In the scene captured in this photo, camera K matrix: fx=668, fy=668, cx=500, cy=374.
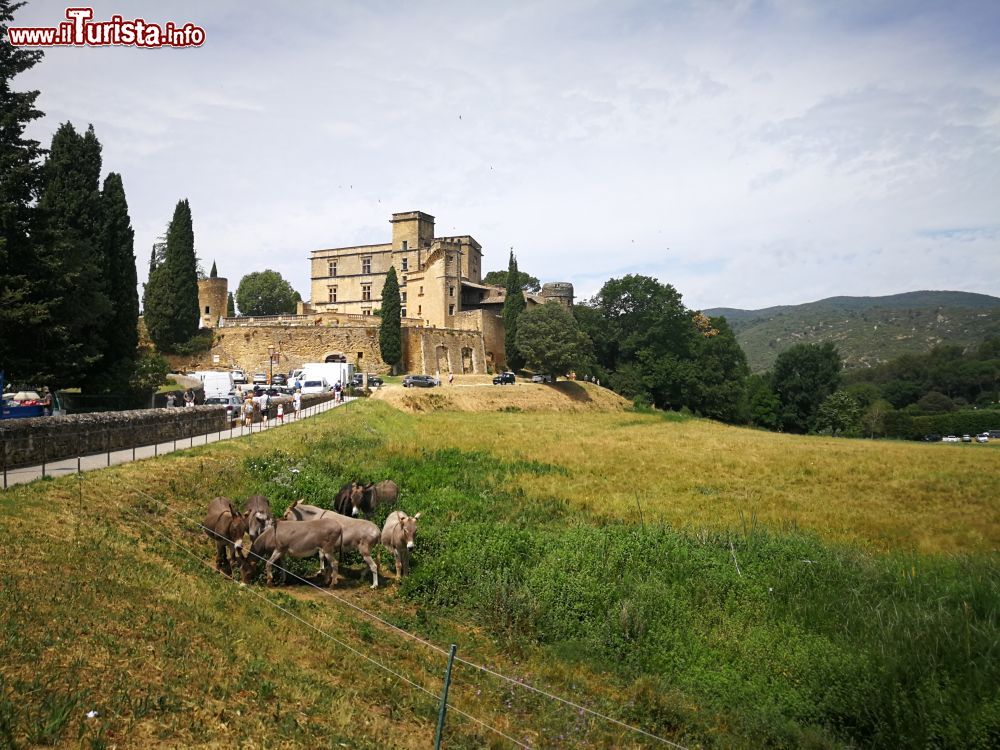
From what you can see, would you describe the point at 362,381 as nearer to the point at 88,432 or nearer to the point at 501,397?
the point at 501,397

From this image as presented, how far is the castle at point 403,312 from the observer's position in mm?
59844

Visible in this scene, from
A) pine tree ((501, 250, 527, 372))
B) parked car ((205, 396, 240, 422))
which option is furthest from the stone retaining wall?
pine tree ((501, 250, 527, 372))

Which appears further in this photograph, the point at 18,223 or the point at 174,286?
the point at 174,286

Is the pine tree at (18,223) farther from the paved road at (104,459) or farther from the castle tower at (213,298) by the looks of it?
the castle tower at (213,298)

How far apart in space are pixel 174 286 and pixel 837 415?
67.4m

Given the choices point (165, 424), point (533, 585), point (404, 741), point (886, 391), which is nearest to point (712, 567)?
point (533, 585)

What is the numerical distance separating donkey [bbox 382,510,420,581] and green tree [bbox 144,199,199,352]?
46726 millimetres

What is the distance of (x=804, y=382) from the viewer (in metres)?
77.2

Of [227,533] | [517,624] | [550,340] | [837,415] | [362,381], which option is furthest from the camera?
[837,415]

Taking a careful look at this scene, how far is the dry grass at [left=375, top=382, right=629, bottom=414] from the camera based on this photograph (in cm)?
4681

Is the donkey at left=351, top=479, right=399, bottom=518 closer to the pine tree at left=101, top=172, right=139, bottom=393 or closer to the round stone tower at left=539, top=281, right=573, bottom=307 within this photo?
the pine tree at left=101, top=172, right=139, bottom=393

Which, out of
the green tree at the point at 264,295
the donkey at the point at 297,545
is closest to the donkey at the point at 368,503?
the donkey at the point at 297,545

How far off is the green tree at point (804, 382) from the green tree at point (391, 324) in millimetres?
45765

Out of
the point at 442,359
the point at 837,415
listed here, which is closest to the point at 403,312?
the point at 442,359
